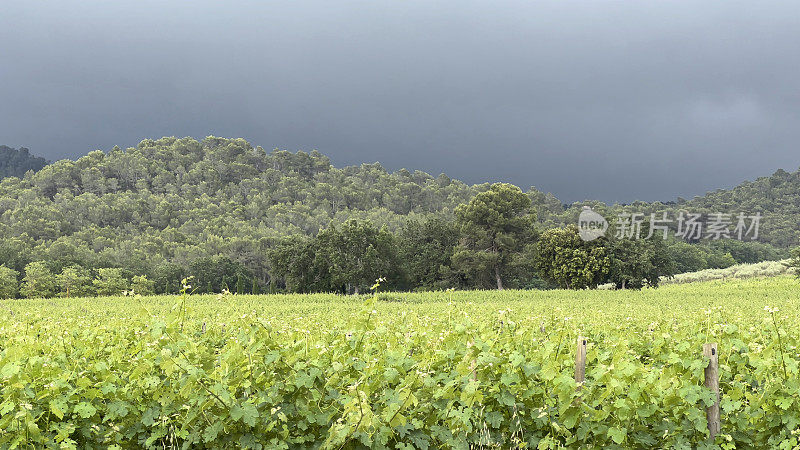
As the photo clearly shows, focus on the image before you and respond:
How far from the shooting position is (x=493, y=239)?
49.4 meters

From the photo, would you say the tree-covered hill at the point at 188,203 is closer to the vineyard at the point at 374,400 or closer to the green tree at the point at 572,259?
the green tree at the point at 572,259

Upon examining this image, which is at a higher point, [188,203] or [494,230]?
[188,203]

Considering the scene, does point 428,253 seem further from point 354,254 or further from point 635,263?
point 635,263

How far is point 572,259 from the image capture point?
42.9m

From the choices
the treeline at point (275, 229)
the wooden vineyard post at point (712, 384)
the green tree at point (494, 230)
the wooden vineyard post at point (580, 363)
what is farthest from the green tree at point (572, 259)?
the wooden vineyard post at point (580, 363)

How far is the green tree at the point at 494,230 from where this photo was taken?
4803cm

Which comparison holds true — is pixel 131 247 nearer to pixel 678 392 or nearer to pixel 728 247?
pixel 678 392

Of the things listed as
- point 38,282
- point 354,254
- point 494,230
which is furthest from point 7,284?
point 494,230

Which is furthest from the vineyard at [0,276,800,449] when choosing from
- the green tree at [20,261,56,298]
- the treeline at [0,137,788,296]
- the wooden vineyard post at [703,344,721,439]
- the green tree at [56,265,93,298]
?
the green tree at [20,261,56,298]

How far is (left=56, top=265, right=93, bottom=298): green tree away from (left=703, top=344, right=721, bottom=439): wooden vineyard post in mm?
53034

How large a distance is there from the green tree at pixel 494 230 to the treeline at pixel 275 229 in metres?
0.14

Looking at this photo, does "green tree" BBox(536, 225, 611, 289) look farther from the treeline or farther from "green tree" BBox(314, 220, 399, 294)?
A: "green tree" BBox(314, 220, 399, 294)

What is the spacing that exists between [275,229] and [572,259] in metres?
53.4

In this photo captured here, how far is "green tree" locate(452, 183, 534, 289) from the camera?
4803 centimetres
